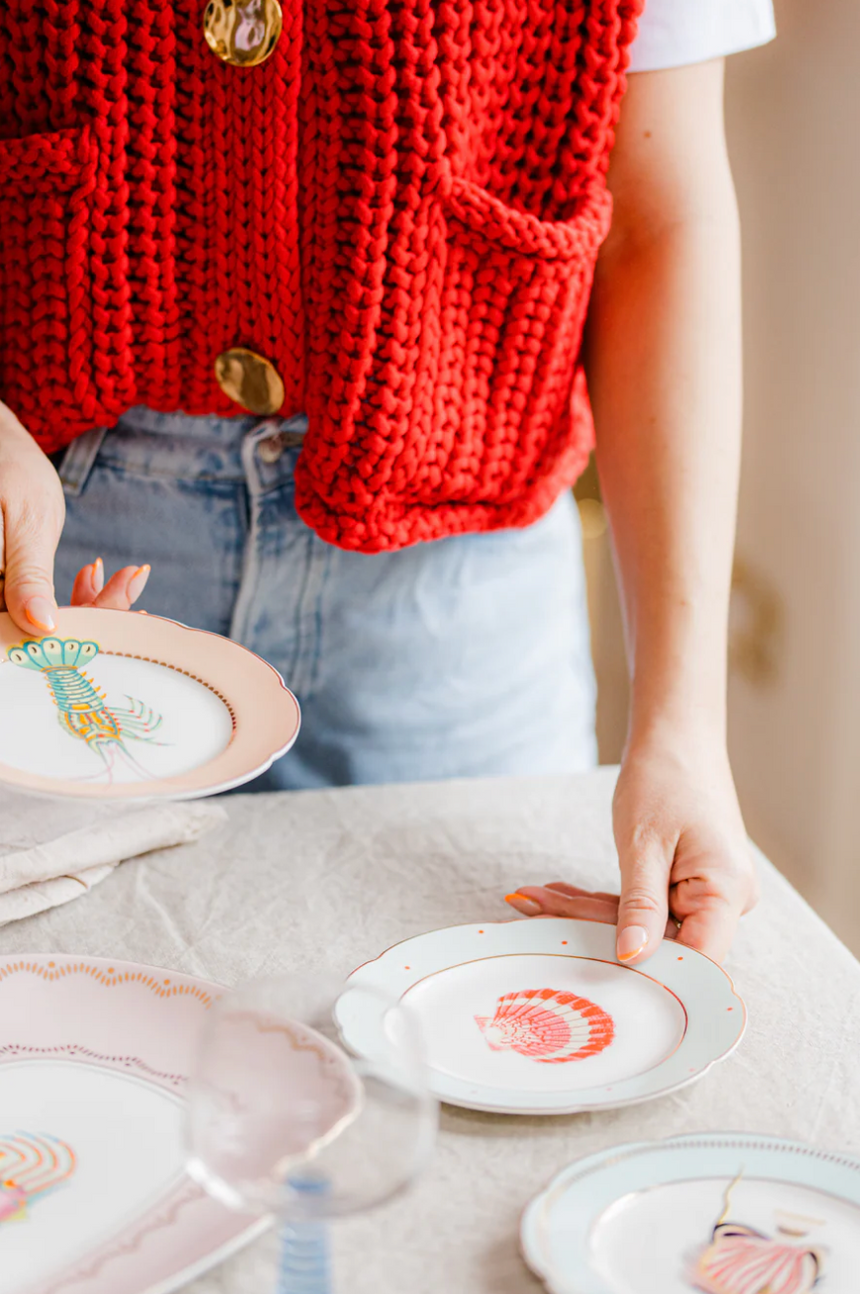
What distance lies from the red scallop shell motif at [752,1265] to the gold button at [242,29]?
0.66 meters

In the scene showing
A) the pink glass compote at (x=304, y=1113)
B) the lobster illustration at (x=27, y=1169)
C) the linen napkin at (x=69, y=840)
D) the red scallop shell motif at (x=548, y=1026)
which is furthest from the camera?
the linen napkin at (x=69, y=840)

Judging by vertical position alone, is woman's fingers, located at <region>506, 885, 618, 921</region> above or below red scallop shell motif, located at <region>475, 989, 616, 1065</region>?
below

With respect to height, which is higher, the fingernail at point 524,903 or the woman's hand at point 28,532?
the woman's hand at point 28,532

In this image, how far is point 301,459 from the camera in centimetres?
80

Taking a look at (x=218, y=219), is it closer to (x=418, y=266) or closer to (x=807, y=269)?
(x=418, y=266)

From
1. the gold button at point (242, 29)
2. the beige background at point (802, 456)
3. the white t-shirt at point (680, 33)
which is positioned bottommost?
the beige background at point (802, 456)

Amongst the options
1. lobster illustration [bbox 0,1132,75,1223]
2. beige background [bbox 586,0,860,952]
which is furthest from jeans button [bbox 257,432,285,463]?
beige background [bbox 586,0,860,952]

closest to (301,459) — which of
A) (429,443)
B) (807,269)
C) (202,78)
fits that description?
(429,443)

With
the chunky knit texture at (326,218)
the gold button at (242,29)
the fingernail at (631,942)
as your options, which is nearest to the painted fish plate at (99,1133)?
the fingernail at (631,942)

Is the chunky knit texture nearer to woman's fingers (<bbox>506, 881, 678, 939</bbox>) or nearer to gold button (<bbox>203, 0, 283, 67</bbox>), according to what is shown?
gold button (<bbox>203, 0, 283, 67</bbox>)

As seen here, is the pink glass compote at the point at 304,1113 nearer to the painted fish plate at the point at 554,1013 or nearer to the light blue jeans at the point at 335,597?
the painted fish plate at the point at 554,1013

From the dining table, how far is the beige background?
0.78 m

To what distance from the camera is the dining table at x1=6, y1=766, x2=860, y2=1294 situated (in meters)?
0.47

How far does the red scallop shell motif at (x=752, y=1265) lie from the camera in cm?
42
